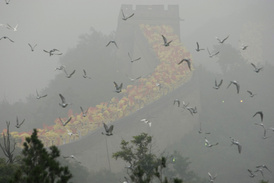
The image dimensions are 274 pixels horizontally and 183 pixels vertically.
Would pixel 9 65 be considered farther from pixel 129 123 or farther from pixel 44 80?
pixel 129 123

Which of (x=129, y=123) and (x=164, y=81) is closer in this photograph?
(x=129, y=123)

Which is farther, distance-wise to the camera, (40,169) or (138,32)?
(138,32)

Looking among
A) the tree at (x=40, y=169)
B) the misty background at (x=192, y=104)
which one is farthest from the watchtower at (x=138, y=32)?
the tree at (x=40, y=169)

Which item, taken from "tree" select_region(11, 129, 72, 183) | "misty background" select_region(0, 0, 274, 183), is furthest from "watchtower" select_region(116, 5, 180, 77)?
"tree" select_region(11, 129, 72, 183)

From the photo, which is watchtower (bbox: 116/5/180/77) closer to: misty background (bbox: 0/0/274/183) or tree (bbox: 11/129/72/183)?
Answer: misty background (bbox: 0/0/274/183)

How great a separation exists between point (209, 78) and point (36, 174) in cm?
3666

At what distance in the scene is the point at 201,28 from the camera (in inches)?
2867

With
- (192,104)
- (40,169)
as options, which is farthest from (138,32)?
(40,169)

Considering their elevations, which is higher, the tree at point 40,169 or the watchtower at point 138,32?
the watchtower at point 138,32

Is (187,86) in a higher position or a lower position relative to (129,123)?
higher

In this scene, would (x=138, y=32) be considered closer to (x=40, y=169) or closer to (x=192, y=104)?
(x=192, y=104)

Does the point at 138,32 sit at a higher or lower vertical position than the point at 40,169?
higher

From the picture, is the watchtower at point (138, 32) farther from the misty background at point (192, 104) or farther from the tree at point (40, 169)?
the tree at point (40, 169)

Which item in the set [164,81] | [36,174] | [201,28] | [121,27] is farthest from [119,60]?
[201,28]
